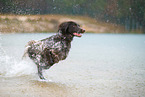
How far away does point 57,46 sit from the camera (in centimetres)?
690

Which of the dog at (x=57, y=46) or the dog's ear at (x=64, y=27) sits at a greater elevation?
the dog's ear at (x=64, y=27)

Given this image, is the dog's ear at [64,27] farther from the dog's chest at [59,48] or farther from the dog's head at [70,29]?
the dog's chest at [59,48]

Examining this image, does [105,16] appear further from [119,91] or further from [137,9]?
[119,91]

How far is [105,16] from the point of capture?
109 feet

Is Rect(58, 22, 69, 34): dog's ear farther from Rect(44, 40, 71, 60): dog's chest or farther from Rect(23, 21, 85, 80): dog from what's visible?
Rect(44, 40, 71, 60): dog's chest

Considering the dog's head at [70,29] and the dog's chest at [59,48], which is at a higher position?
the dog's head at [70,29]

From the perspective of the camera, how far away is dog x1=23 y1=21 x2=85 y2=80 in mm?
6852

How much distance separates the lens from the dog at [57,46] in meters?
6.85

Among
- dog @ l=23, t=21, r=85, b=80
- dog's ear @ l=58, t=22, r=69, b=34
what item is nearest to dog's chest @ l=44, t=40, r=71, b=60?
dog @ l=23, t=21, r=85, b=80

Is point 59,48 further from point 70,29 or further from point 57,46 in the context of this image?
point 70,29

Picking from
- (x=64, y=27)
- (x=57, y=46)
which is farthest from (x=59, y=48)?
(x=64, y=27)

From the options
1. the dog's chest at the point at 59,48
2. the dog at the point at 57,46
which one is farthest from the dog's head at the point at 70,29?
the dog's chest at the point at 59,48

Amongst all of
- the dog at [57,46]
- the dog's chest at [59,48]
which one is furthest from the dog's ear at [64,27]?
the dog's chest at [59,48]

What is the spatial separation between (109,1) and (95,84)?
30475 mm
